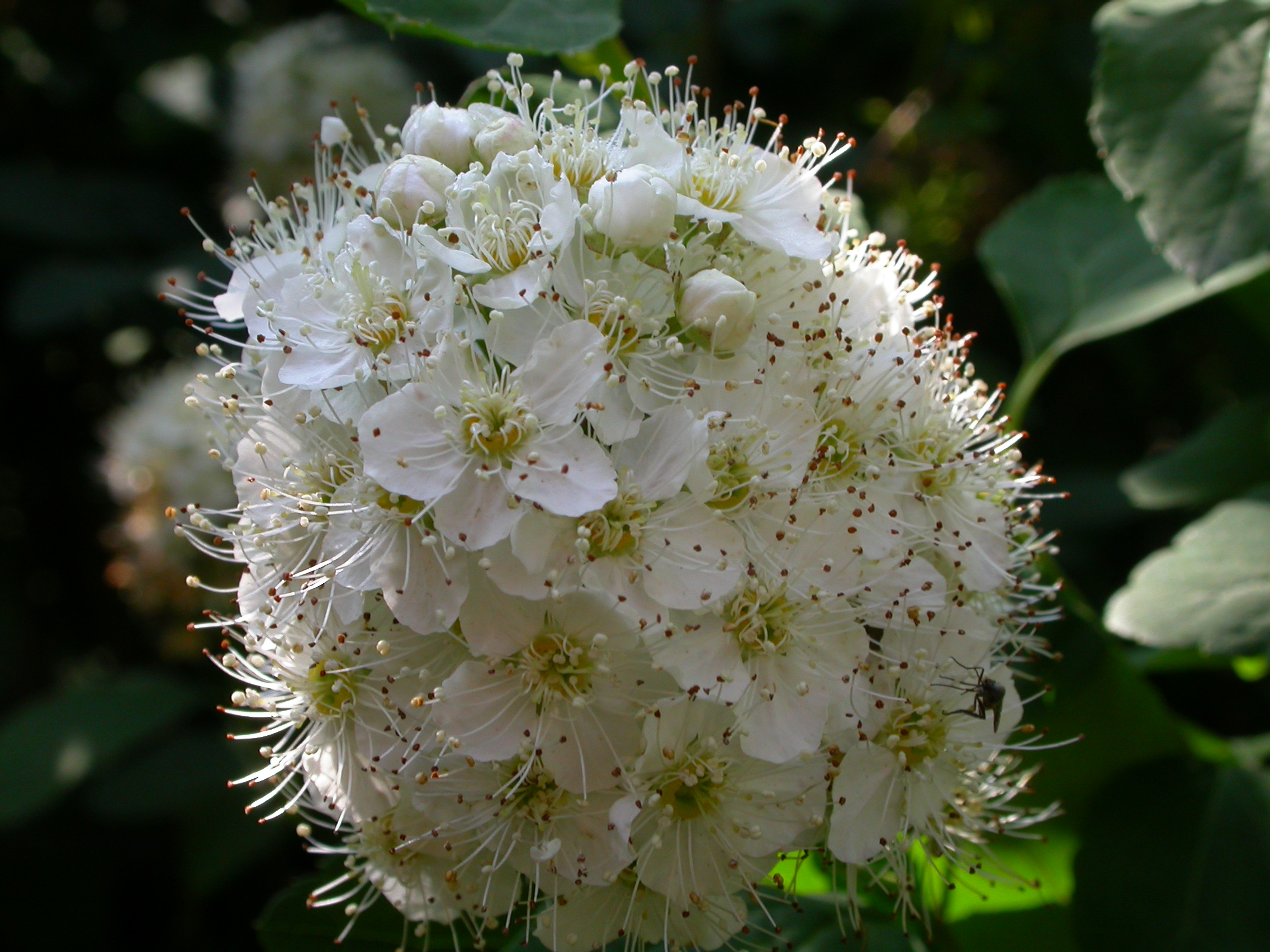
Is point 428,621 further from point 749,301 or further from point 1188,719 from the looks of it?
point 1188,719

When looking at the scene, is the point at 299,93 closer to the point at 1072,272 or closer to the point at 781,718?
the point at 1072,272

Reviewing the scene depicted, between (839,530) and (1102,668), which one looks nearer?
(839,530)

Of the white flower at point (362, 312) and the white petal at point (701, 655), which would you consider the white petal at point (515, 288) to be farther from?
the white petal at point (701, 655)

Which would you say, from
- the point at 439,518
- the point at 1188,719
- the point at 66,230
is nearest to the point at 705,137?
the point at 439,518

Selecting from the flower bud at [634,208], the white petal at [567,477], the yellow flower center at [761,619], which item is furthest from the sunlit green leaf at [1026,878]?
the flower bud at [634,208]

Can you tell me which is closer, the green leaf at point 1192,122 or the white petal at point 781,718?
the white petal at point 781,718

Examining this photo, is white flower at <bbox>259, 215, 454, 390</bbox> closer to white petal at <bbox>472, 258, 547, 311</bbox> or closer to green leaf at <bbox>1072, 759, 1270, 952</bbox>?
white petal at <bbox>472, 258, 547, 311</bbox>
